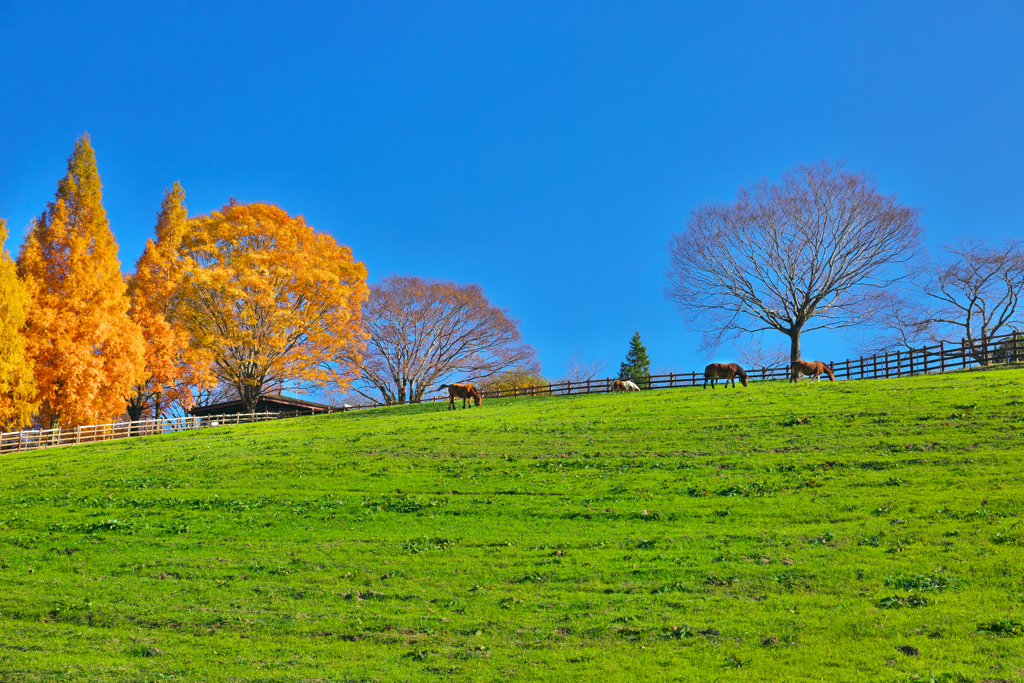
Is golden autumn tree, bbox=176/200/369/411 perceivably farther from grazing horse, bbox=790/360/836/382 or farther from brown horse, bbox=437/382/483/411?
grazing horse, bbox=790/360/836/382

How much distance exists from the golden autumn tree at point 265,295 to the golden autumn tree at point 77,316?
16.7 ft

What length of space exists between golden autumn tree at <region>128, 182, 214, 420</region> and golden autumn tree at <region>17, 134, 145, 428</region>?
212 centimetres

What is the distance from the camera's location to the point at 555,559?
13.9 metres

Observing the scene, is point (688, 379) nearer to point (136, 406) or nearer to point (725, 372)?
point (725, 372)

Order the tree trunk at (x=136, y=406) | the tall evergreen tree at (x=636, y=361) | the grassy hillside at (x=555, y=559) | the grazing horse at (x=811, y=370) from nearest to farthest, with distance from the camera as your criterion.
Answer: the grassy hillside at (x=555, y=559) < the grazing horse at (x=811, y=370) < the tree trunk at (x=136, y=406) < the tall evergreen tree at (x=636, y=361)

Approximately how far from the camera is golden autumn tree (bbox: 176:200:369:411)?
44750mm

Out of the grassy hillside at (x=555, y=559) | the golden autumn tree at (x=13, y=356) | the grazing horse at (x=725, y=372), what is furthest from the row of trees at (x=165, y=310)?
the grazing horse at (x=725, y=372)

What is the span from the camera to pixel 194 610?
1243cm

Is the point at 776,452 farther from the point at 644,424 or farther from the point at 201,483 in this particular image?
the point at 201,483

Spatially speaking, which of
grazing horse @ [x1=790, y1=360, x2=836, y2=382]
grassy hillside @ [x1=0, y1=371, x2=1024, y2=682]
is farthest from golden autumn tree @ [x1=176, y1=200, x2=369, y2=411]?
grazing horse @ [x1=790, y1=360, x2=836, y2=382]

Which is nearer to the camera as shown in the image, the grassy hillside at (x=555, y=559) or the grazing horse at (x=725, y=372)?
the grassy hillside at (x=555, y=559)

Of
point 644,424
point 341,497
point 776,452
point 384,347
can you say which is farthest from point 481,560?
→ point 384,347

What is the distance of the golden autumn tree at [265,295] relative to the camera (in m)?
44.8

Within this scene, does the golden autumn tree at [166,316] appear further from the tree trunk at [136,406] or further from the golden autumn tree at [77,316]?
the golden autumn tree at [77,316]
